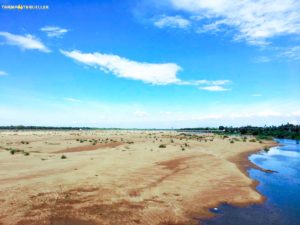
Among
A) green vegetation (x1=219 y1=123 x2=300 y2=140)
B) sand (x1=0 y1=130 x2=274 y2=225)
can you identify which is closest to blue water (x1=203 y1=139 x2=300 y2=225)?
sand (x1=0 y1=130 x2=274 y2=225)

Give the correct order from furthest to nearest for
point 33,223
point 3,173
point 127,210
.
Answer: point 3,173
point 127,210
point 33,223

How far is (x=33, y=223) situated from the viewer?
1152 cm

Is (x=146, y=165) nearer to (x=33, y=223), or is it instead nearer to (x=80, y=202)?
(x=80, y=202)

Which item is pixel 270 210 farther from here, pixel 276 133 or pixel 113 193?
pixel 276 133

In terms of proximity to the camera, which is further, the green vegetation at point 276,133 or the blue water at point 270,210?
A: the green vegetation at point 276,133

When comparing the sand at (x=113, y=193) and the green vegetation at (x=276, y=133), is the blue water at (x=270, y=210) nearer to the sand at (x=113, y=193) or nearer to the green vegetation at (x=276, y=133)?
the sand at (x=113, y=193)

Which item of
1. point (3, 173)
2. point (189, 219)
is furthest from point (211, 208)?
point (3, 173)

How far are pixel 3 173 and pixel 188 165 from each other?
1627cm

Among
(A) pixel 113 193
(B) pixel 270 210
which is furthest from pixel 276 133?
(A) pixel 113 193

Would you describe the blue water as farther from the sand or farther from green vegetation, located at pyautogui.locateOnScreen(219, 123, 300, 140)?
green vegetation, located at pyautogui.locateOnScreen(219, 123, 300, 140)

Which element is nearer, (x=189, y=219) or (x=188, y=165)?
(x=189, y=219)

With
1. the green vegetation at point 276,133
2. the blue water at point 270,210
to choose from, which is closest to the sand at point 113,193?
the blue water at point 270,210

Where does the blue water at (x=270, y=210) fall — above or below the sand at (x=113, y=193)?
below

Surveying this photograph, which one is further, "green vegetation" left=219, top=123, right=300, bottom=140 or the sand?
"green vegetation" left=219, top=123, right=300, bottom=140
